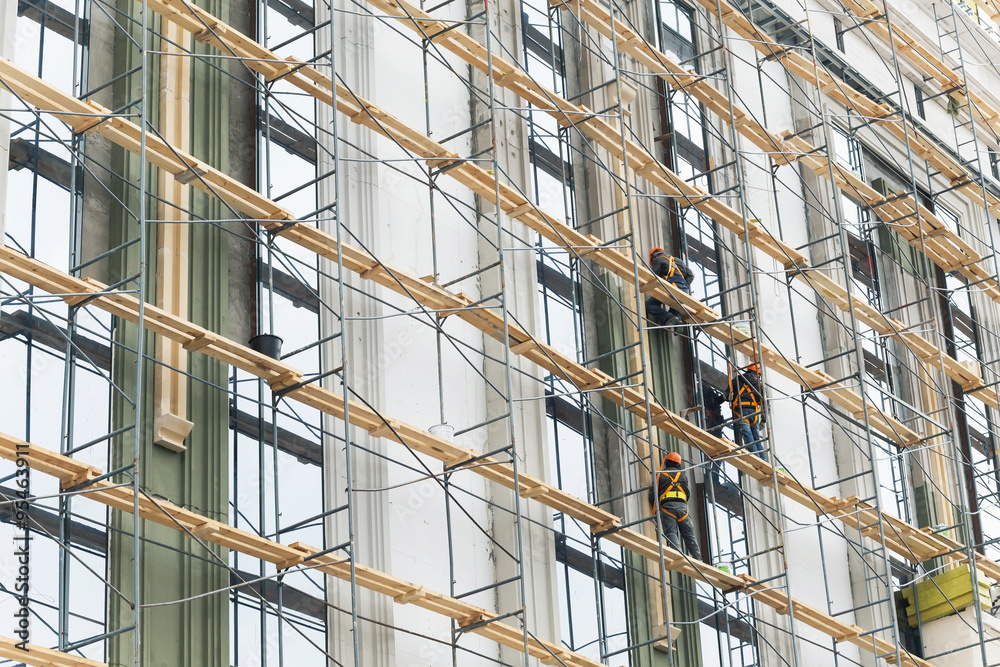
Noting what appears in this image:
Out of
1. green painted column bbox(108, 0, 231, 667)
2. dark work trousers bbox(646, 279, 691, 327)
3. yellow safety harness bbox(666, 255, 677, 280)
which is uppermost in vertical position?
yellow safety harness bbox(666, 255, 677, 280)

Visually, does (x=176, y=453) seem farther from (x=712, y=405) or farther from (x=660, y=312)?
(x=712, y=405)

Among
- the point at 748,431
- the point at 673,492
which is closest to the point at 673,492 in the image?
the point at 673,492

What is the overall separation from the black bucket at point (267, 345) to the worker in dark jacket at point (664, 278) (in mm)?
8509

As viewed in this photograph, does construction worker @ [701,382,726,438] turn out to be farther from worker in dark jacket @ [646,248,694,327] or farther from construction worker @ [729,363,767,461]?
worker in dark jacket @ [646,248,694,327]

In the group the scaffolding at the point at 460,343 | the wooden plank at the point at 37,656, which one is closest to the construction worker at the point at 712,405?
the scaffolding at the point at 460,343

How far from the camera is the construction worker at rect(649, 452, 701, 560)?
87.2ft

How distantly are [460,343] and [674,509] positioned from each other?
13.9ft

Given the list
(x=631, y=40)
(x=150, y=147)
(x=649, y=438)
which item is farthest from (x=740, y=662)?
(x=150, y=147)

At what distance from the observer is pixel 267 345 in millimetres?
22422

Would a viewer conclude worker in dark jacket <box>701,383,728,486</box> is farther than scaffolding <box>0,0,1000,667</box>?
Yes

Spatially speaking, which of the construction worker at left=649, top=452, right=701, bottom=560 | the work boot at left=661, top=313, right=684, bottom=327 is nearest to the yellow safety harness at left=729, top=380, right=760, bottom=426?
the work boot at left=661, top=313, right=684, bottom=327

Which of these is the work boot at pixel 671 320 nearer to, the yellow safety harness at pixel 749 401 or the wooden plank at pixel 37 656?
the yellow safety harness at pixel 749 401

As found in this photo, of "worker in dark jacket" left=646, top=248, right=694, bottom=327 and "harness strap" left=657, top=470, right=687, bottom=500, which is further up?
"worker in dark jacket" left=646, top=248, right=694, bottom=327

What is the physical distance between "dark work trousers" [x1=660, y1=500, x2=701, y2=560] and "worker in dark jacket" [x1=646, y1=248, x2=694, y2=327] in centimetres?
359
